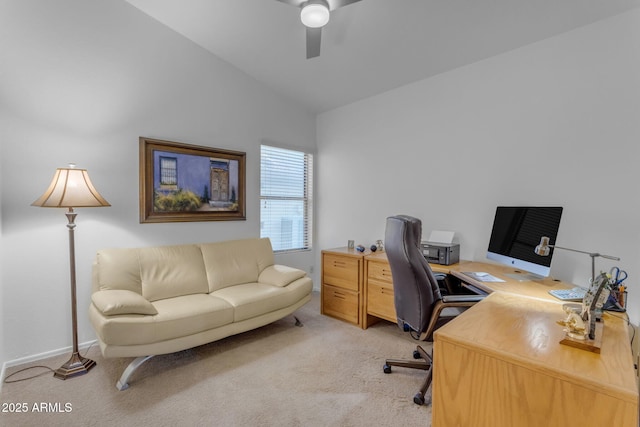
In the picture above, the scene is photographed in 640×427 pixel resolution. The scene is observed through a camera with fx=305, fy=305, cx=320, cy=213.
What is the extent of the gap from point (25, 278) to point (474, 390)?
320 cm

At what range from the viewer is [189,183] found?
3.27 metres

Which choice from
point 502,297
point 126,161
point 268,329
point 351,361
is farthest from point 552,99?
point 126,161

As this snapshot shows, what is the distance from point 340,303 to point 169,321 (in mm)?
1736

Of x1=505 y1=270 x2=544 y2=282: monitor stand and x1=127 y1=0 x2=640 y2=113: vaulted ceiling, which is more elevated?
x1=127 y1=0 x2=640 y2=113: vaulted ceiling

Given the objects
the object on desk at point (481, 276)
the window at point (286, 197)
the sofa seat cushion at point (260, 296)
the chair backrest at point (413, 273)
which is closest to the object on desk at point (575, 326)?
the chair backrest at point (413, 273)

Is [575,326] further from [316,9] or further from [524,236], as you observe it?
[316,9]

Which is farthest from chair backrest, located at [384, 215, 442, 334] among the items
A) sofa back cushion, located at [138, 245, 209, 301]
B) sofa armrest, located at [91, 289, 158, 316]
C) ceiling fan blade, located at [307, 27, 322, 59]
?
sofa back cushion, located at [138, 245, 209, 301]

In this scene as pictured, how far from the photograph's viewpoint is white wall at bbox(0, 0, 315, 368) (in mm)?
2357

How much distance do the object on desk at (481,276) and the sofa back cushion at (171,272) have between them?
2.39 metres

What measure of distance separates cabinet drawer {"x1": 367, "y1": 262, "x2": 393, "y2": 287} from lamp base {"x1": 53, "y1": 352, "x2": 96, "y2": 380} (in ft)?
8.04

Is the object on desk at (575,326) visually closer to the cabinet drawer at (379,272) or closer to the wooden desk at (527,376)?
the wooden desk at (527,376)

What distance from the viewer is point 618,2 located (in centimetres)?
206

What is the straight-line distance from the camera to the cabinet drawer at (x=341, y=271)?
3188mm

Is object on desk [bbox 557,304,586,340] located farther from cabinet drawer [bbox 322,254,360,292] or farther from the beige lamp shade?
the beige lamp shade
